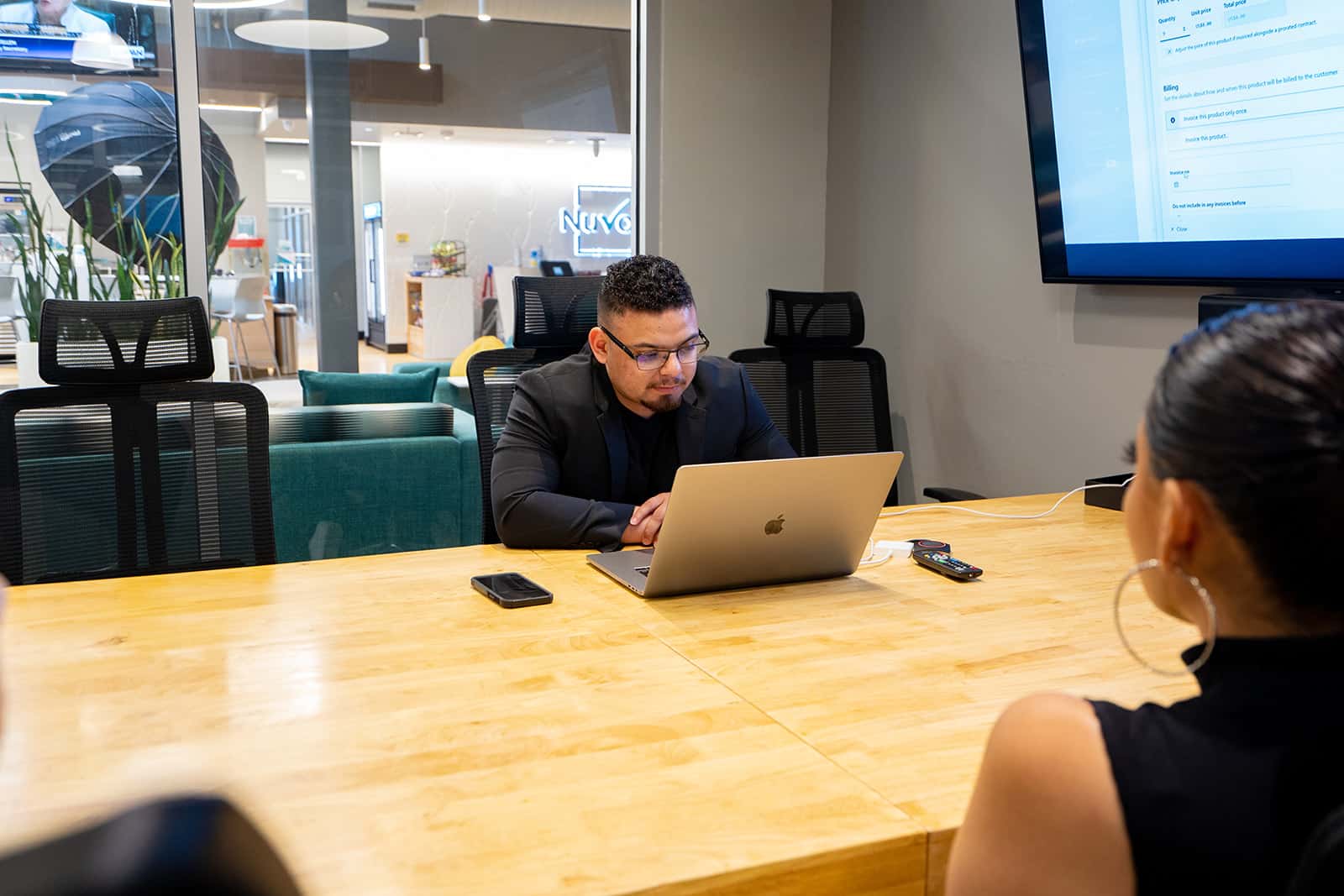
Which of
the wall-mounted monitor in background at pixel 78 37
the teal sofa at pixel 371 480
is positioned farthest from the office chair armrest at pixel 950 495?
the wall-mounted monitor in background at pixel 78 37

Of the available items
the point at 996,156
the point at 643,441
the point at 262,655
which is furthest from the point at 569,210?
the point at 262,655

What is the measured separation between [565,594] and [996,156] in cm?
245

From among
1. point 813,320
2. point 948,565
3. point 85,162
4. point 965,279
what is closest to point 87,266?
point 85,162

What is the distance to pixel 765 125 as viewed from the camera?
4.67 m

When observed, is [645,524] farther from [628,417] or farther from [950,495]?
[950,495]

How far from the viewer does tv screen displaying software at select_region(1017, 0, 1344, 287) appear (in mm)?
2561

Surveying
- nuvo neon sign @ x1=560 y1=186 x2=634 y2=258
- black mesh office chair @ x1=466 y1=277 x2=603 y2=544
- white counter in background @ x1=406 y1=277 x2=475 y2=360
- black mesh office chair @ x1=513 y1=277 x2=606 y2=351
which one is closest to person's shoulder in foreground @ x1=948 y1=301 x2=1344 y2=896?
black mesh office chair @ x1=466 y1=277 x2=603 y2=544

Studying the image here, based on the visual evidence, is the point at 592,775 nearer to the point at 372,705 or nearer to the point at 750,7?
the point at 372,705

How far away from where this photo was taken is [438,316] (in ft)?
17.1

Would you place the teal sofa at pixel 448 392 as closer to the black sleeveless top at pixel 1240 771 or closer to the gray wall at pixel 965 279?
the gray wall at pixel 965 279

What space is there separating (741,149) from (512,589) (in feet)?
10.2

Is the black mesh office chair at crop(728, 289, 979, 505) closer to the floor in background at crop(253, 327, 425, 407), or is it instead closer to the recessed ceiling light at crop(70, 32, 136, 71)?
the floor in background at crop(253, 327, 425, 407)

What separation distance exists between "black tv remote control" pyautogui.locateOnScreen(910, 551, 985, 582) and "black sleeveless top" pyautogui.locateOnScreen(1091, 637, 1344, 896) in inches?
53.5

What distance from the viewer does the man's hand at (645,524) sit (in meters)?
2.30
